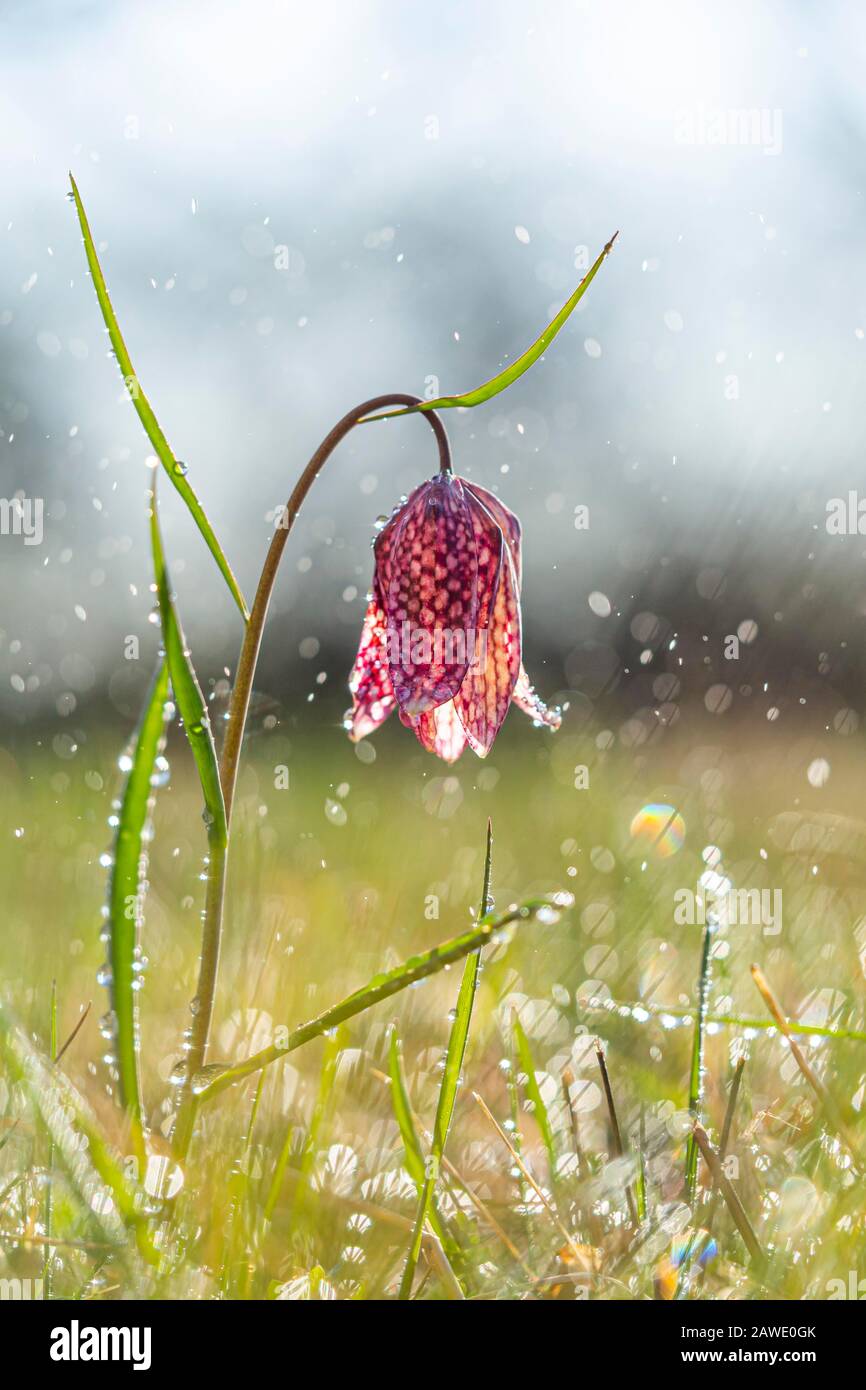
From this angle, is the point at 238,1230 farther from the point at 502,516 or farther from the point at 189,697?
the point at 502,516

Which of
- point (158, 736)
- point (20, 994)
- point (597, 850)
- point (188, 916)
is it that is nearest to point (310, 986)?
point (20, 994)

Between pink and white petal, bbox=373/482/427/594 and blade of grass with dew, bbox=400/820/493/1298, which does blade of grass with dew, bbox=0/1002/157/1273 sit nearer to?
blade of grass with dew, bbox=400/820/493/1298

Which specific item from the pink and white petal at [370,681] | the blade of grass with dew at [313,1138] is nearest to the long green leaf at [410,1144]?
the blade of grass with dew at [313,1138]

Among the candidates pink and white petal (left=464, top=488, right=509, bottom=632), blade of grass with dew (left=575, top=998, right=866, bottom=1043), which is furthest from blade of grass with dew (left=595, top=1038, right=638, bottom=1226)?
pink and white petal (left=464, top=488, right=509, bottom=632)

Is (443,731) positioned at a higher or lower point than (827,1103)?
higher

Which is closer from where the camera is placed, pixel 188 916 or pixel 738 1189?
pixel 738 1189

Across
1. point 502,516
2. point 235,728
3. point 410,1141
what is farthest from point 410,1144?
point 502,516

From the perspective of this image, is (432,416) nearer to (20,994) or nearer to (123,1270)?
(123,1270)
